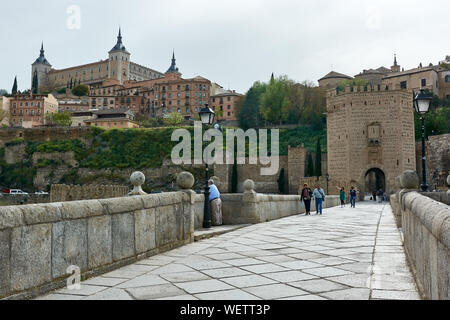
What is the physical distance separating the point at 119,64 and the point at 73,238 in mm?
114499

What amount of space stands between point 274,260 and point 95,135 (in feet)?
206


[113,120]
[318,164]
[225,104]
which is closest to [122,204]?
[318,164]

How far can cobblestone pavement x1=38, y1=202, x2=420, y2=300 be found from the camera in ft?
12.5

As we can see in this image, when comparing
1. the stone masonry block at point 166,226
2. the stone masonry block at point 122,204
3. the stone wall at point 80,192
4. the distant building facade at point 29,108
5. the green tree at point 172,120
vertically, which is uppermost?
the distant building facade at point 29,108

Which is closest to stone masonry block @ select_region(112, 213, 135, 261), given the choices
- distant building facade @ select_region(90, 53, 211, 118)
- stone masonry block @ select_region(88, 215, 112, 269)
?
stone masonry block @ select_region(88, 215, 112, 269)

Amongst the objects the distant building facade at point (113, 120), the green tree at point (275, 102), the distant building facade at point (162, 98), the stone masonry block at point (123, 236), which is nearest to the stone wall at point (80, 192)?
the stone masonry block at point (123, 236)

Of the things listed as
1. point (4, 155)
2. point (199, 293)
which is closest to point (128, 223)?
point (199, 293)

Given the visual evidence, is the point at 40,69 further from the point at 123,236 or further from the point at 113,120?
the point at 123,236

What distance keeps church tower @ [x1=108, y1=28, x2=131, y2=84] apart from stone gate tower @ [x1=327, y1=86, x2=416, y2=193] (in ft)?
276

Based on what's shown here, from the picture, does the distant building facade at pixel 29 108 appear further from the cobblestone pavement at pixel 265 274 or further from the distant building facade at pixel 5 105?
the cobblestone pavement at pixel 265 274

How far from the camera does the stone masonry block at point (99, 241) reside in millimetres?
4566

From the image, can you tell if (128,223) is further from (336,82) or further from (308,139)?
(336,82)

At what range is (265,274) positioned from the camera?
4.68 metres

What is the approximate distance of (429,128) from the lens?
51000mm
